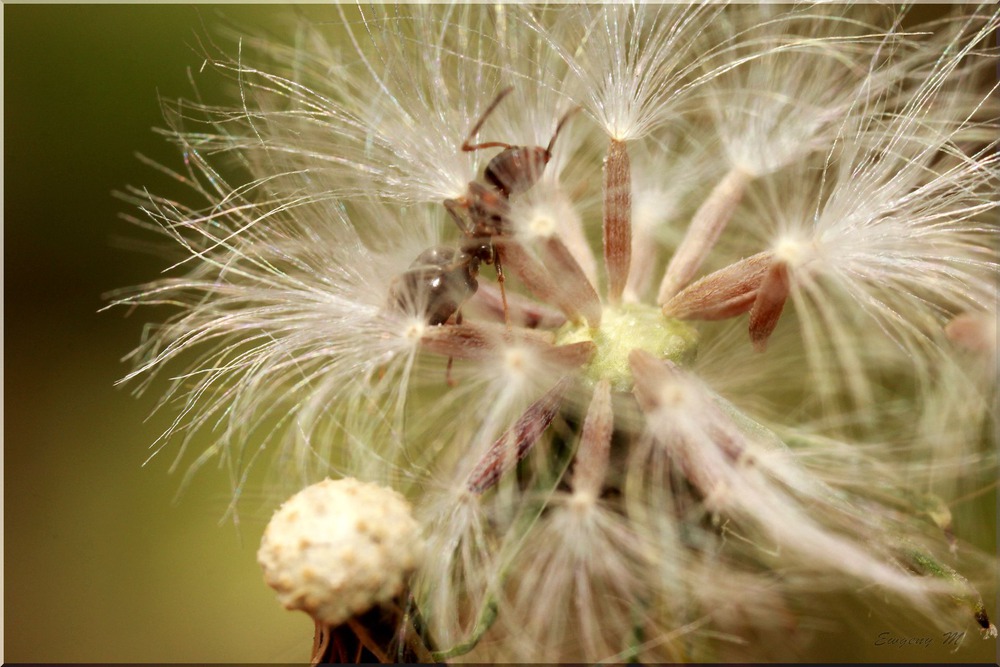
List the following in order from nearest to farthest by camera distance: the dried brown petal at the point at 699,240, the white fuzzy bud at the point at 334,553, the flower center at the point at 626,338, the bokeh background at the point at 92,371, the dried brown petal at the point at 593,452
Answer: the white fuzzy bud at the point at 334,553
the dried brown petal at the point at 593,452
the flower center at the point at 626,338
the dried brown petal at the point at 699,240
the bokeh background at the point at 92,371

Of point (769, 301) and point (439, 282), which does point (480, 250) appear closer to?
point (439, 282)

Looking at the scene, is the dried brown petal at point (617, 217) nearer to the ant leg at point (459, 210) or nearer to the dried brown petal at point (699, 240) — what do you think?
the dried brown petal at point (699, 240)

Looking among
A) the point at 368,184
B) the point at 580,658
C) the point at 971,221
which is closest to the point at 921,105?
the point at 971,221

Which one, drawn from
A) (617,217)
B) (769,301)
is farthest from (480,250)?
(769,301)

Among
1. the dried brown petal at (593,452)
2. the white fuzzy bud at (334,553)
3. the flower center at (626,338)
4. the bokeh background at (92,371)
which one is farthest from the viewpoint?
the bokeh background at (92,371)

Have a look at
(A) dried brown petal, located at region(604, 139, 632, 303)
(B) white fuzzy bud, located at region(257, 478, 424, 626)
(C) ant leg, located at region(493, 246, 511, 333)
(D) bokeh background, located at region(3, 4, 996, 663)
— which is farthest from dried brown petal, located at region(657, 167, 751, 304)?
(D) bokeh background, located at region(3, 4, 996, 663)

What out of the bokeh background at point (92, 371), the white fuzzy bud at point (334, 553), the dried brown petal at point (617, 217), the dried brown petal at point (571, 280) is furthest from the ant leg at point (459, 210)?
the bokeh background at point (92, 371)
